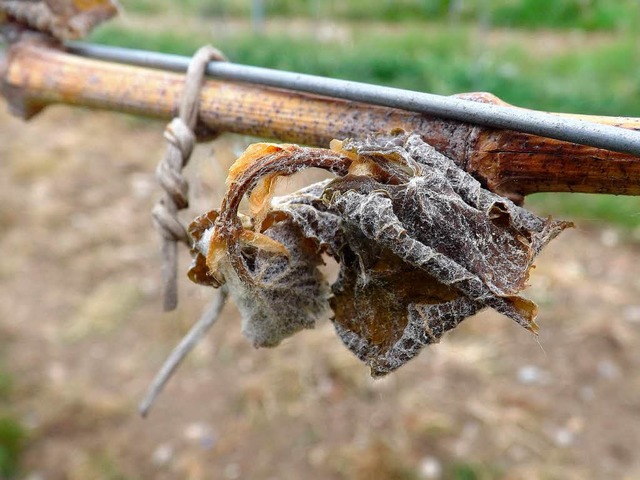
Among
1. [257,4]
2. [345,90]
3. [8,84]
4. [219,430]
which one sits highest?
[345,90]

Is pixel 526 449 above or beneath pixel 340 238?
beneath

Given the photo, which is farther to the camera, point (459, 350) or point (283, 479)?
point (459, 350)

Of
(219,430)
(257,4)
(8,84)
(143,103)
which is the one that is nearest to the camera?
(143,103)

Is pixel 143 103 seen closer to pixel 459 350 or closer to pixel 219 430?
pixel 219 430

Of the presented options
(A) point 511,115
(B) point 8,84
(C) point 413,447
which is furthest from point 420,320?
(C) point 413,447

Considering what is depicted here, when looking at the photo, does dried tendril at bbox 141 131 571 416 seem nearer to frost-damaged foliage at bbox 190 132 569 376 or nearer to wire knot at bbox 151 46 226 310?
frost-damaged foliage at bbox 190 132 569 376

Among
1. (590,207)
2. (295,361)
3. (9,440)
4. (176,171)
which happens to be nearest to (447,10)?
(590,207)

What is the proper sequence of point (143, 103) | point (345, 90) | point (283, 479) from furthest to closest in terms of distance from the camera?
point (283, 479)
point (143, 103)
point (345, 90)

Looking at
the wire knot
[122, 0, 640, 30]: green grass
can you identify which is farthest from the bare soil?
[122, 0, 640, 30]: green grass
